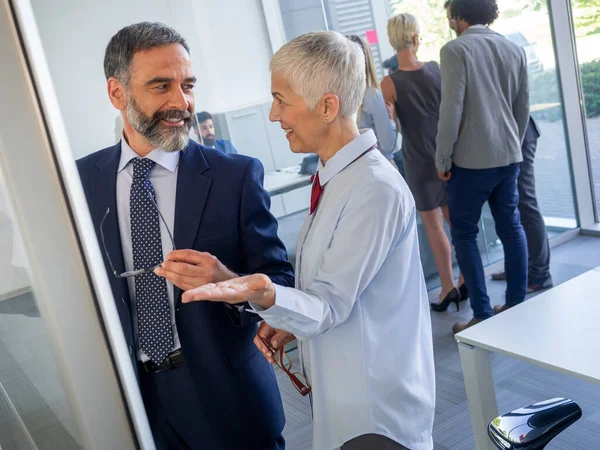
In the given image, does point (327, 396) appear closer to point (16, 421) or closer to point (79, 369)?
point (16, 421)

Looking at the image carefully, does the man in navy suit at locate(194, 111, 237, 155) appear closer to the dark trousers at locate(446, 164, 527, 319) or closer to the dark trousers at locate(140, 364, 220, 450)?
the dark trousers at locate(446, 164, 527, 319)

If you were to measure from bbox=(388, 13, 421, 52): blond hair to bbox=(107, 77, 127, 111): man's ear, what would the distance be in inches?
89.7

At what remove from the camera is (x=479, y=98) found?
9.91 ft

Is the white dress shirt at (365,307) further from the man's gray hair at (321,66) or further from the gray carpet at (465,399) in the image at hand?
the gray carpet at (465,399)

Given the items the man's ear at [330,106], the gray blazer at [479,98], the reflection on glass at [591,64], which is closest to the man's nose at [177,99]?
the man's ear at [330,106]

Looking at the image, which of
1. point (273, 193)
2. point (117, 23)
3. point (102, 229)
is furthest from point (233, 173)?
point (273, 193)

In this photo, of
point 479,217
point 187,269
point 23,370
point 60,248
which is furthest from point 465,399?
point 60,248

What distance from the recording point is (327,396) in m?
1.33

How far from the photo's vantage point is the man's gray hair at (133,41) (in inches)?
56.6

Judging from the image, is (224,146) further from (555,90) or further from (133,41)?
(555,90)

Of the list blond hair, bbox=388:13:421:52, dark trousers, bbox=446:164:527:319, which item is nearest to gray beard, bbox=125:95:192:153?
dark trousers, bbox=446:164:527:319

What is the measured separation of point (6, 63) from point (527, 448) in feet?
3.67

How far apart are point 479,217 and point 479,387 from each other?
165 cm

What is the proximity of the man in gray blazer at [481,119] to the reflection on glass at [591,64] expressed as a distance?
5.90ft
